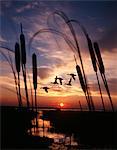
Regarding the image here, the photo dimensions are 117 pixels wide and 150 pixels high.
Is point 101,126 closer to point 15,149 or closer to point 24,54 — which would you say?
point 15,149

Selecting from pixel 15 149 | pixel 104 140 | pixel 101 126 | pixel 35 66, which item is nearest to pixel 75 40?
pixel 35 66

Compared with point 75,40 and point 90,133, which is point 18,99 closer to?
point 75,40

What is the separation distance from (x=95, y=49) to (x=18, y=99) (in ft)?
9.93

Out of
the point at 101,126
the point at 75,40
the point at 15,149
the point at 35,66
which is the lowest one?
the point at 15,149

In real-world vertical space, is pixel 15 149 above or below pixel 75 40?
below

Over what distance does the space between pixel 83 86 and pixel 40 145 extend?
1175 cm

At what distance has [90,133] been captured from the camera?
128 feet

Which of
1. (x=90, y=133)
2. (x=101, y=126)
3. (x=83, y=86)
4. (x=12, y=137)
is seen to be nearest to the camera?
(x=83, y=86)

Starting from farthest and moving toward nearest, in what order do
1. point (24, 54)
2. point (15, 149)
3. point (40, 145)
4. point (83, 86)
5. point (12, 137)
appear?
point (12, 137) → point (40, 145) → point (15, 149) → point (83, 86) → point (24, 54)

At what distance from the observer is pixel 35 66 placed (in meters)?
8.30

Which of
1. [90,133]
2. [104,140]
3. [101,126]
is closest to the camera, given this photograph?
[104,140]

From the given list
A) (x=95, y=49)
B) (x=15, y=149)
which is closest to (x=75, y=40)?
(x=95, y=49)

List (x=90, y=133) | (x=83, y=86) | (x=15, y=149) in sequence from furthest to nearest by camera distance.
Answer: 1. (x=90, y=133)
2. (x=15, y=149)
3. (x=83, y=86)

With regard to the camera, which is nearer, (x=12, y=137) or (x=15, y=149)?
(x=15, y=149)
